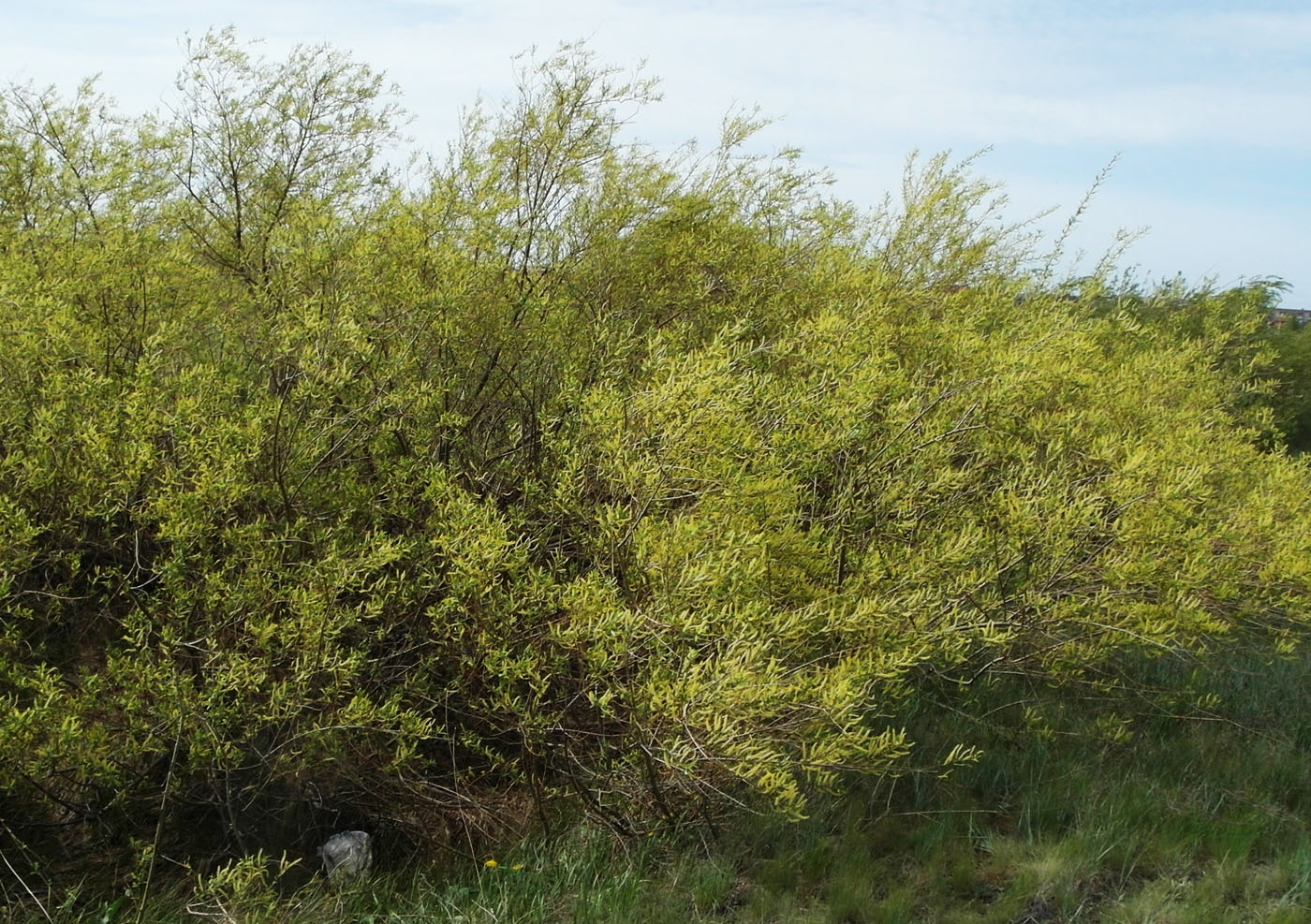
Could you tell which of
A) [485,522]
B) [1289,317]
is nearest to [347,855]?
[485,522]

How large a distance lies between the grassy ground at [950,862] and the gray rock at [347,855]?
96 millimetres

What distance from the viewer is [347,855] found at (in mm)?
3957

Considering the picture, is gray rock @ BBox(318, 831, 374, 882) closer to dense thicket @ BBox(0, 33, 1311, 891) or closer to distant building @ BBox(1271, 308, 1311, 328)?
dense thicket @ BBox(0, 33, 1311, 891)

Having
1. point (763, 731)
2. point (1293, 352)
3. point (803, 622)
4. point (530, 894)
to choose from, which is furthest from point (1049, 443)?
point (1293, 352)

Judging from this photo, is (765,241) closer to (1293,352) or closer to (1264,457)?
(1264,457)

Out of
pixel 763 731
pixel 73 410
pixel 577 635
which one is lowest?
pixel 763 731

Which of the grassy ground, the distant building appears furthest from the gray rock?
the distant building

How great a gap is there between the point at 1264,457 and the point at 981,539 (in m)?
3.64

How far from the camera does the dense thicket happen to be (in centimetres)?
362

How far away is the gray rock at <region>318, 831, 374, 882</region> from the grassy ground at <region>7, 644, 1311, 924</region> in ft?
0.31

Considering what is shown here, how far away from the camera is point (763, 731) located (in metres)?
3.56

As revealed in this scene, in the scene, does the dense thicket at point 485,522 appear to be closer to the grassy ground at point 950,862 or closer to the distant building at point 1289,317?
the grassy ground at point 950,862

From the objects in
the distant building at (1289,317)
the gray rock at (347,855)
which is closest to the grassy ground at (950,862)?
the gray rock at (347,855)

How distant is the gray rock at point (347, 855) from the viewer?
3.89 metres
